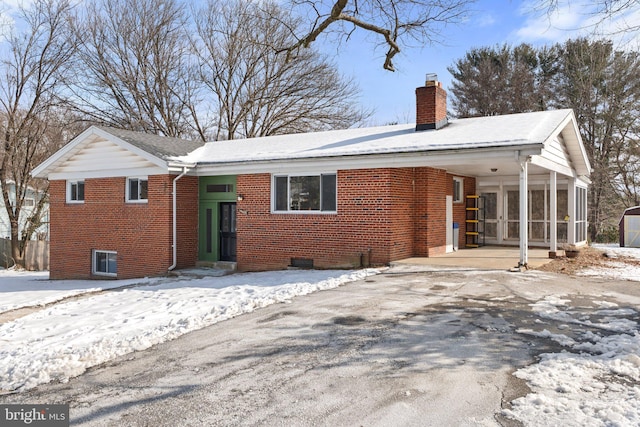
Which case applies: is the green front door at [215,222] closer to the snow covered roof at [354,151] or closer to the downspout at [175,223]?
the snow covered roof at [354,151]

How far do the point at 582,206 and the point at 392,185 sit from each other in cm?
1049

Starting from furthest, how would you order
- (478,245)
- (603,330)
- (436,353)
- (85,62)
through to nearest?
(85,62), (478,245), (603,330), (436,353)

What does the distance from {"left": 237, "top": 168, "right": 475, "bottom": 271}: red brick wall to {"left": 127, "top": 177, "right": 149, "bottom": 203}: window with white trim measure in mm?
3215

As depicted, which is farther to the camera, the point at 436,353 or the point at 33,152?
the point at 33,152

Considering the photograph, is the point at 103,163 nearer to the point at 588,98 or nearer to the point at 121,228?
the point at 121,228

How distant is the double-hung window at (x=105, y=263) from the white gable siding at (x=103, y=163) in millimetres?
2670

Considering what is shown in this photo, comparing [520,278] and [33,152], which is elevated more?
[33,152]

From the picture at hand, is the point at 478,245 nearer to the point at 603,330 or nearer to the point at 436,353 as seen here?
the point at 603,330

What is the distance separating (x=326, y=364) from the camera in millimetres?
5520

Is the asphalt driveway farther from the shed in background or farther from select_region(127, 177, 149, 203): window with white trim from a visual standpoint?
the shed in background

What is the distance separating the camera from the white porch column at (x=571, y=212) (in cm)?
1662

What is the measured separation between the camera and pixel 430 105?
14242mm

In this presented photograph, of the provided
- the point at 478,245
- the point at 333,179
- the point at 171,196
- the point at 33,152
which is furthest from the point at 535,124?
the point at 33,152

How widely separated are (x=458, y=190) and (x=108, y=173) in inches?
457
